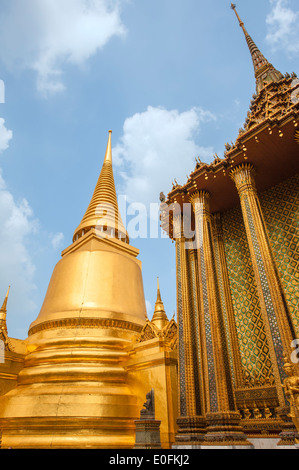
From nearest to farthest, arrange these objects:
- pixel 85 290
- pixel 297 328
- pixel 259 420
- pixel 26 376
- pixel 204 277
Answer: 1. pixel 259 420
2. pixel 297 328
3. pixel 204 277
4. pixel 26 376
5. pixel 85 290

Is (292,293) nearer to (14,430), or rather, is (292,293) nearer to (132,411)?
(132,411)

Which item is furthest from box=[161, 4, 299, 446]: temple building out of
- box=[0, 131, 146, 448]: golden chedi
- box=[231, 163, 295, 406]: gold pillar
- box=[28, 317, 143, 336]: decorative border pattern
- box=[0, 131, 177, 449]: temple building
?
box=[28, 317, 143, 336]: decorative border pattern

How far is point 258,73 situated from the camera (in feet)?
35.5

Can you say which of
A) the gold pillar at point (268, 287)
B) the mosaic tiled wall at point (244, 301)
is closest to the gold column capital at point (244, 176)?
the gold pillar at point (268, 287)

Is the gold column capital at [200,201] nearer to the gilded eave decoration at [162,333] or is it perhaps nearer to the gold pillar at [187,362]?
the gold pillar at [187,362]

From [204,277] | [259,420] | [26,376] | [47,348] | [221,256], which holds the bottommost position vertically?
[259,420]

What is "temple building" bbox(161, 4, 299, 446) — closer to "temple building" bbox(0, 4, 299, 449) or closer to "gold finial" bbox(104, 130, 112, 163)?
"temple building" bbox(0, 4, 299, 449)

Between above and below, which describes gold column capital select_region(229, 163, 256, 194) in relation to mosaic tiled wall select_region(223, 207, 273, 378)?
above

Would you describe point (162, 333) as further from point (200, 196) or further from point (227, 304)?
point (200, 196)

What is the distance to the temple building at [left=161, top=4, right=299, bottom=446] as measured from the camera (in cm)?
572

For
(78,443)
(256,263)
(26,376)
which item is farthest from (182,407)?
(26,376)

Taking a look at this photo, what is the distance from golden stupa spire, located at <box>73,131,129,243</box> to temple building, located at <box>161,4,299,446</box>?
4.40 metres
